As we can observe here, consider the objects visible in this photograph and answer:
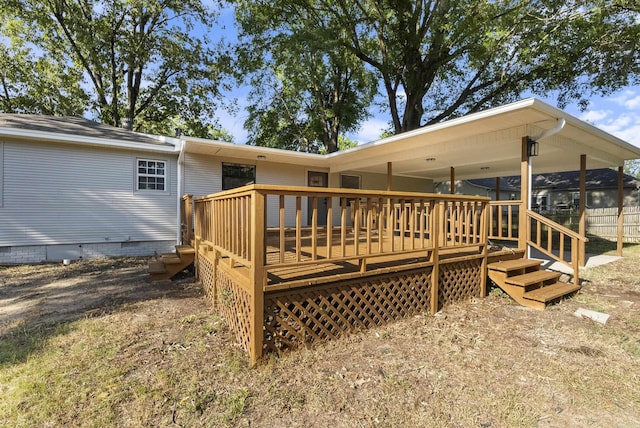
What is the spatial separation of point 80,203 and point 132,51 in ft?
35.9

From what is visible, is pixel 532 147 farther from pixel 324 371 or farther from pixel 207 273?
pixel 207 273

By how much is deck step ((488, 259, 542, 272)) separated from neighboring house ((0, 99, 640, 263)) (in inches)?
86.8

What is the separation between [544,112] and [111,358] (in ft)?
20.5

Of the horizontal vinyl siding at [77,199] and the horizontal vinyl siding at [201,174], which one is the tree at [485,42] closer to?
the horizontal vinyl siding at [201,174]

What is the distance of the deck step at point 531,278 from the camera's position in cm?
430

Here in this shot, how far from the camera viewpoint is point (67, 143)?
282 inches

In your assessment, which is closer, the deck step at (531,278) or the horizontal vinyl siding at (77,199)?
the deck step at (531,278)

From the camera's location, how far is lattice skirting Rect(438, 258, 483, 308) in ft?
13.7

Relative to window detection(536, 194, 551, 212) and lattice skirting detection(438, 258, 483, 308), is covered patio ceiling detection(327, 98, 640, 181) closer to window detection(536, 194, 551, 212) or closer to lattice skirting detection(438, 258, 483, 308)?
lattice skirting detection(438, 258, 483, 308)

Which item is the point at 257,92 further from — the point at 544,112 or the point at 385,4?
the point at 544,112

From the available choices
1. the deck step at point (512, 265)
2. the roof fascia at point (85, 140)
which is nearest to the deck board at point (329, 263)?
the deck step at point (512, 265)

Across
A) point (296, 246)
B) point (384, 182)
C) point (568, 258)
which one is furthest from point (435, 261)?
point (384, 182)

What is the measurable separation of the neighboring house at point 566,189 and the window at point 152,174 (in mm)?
13299

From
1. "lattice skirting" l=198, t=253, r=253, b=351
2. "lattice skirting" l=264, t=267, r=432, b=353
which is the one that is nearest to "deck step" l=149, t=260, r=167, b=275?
"lattice skirting" l=198, t=253, r=253, b=351
